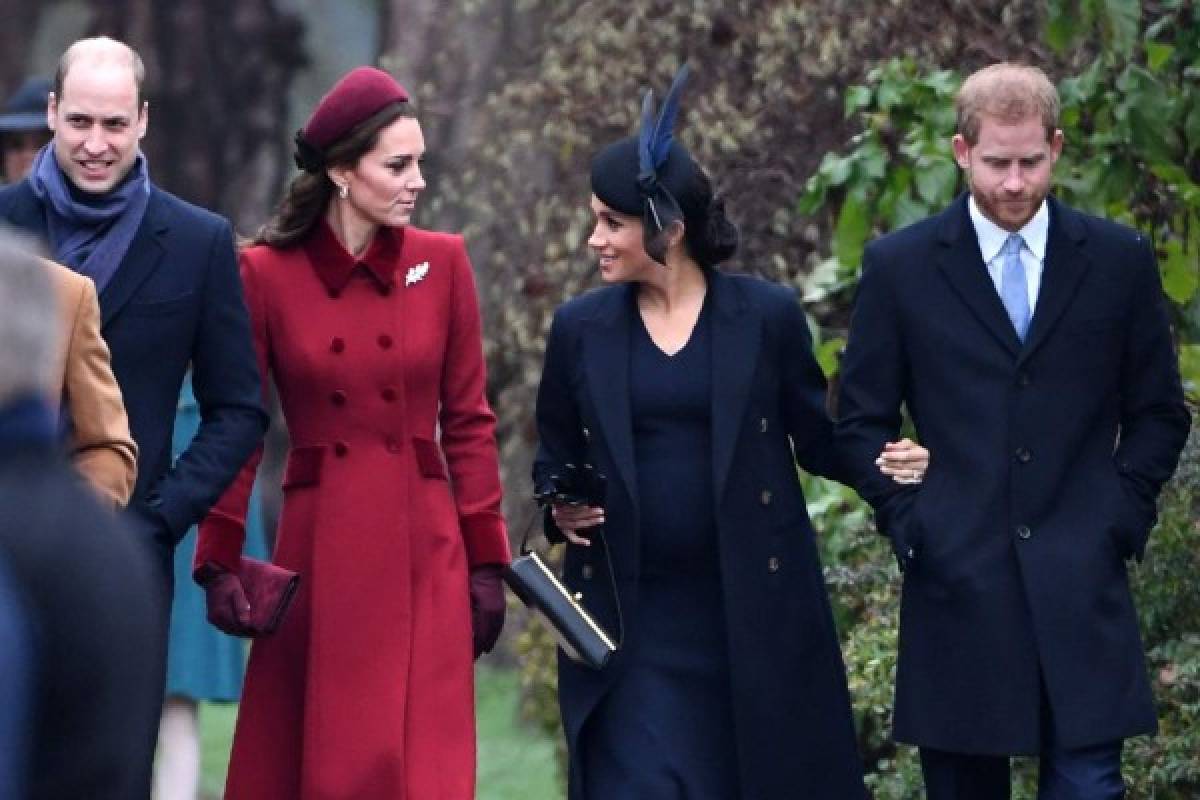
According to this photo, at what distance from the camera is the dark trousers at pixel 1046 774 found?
752cm

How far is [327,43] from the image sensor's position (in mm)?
19047

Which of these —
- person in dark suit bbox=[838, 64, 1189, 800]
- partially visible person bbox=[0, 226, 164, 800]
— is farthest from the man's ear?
partially visible person bbox=[0, 226, 164, 800]

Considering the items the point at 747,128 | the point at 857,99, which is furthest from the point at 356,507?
the point at 747,128

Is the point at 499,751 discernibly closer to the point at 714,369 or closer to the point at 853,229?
the point at 853,229

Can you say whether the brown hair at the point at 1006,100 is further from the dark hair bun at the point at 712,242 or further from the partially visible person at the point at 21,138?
the partially visible person at the point at 21,138

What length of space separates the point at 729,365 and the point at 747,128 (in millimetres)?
4950

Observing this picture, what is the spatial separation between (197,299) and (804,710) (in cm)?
163

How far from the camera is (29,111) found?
1041 cm

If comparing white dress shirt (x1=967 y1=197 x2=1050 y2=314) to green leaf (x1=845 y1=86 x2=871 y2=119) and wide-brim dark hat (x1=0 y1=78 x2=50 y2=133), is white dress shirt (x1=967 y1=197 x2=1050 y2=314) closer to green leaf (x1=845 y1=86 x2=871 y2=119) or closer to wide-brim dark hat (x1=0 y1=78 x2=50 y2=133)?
green leaf (x1=845 y1=86 x2=871 y2=119)

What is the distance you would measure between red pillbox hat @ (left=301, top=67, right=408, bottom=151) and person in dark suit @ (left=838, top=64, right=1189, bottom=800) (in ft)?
4.02

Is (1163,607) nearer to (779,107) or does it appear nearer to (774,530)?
(774,530)

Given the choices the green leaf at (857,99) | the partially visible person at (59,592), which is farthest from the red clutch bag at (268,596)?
the partially visible person at (59,592)

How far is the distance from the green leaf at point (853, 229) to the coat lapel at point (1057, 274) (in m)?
2.38

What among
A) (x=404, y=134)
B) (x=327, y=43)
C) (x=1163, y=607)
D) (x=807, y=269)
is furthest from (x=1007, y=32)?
(x=327, y=43)
